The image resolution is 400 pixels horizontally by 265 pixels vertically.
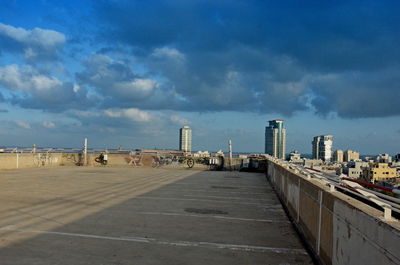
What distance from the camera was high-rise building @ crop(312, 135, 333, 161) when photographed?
100 metres

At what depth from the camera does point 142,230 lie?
812 cm

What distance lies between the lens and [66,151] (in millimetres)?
34531

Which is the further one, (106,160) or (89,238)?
(106,160)

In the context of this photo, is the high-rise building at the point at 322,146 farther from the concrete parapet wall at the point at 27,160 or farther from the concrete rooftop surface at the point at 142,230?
the concrete rooftop surface at the point at 142,230

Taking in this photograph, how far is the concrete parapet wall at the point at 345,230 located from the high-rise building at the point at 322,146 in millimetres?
92856

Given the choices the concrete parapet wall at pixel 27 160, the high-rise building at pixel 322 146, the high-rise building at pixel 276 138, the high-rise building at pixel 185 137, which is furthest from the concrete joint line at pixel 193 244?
the high-rise building at pixel 185 137

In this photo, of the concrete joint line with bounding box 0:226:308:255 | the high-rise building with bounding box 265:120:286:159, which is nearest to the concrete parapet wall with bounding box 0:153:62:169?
the concrete joint line with bounding box 0:226:308:255

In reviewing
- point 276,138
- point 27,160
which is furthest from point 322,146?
point 27,160

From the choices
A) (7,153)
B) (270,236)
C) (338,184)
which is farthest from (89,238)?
(7,153)

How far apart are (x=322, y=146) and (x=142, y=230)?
10941 centimetres

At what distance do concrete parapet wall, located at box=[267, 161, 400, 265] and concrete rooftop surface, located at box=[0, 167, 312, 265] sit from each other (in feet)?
2.05

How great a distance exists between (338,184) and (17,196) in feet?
38.5

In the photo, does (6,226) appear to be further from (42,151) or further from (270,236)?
(42,151)

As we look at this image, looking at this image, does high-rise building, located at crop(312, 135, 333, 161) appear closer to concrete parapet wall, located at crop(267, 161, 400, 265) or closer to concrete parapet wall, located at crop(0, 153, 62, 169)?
concrete parapet wall, located at crop(0, 153, 62, 169)
